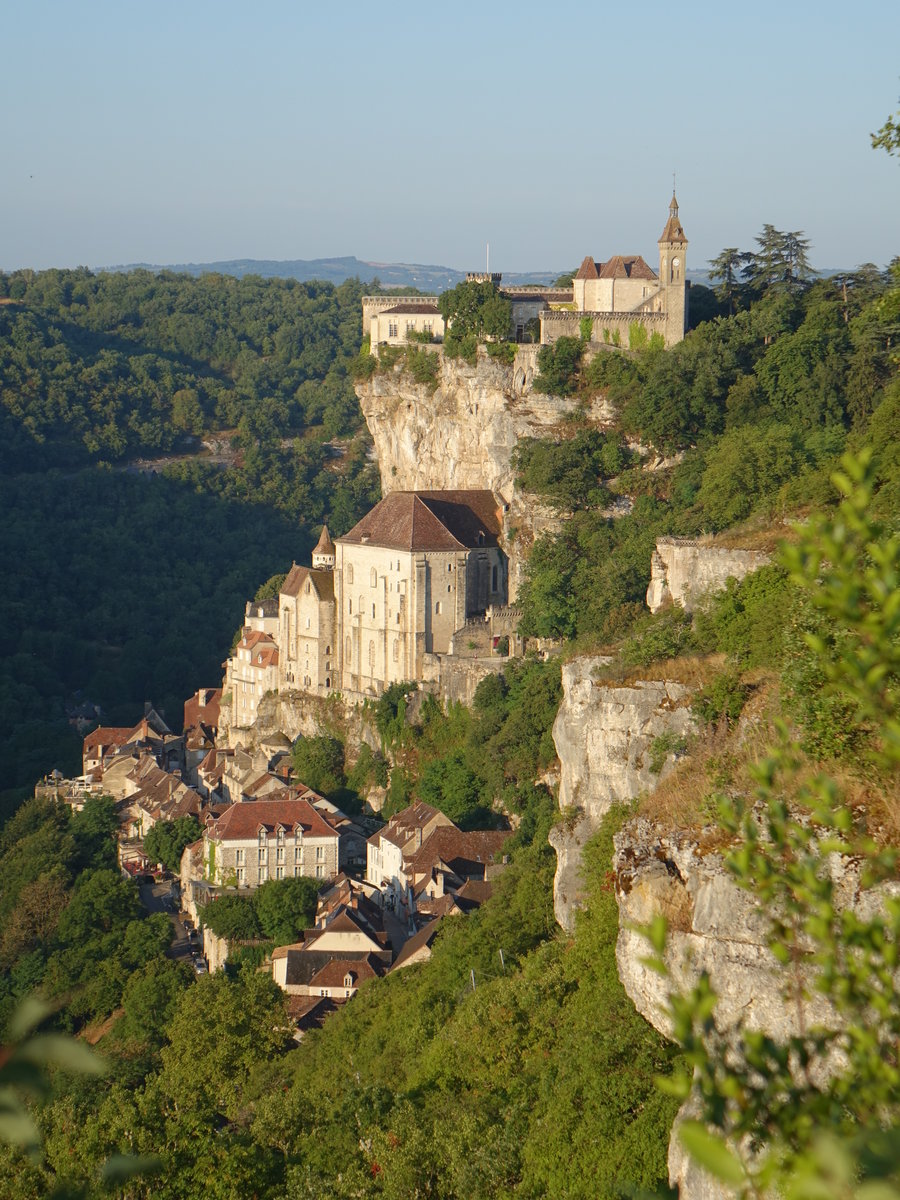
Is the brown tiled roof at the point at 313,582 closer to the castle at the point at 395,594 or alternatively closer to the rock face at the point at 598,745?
the castle at the point at 395,594

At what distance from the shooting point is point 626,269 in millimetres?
57906

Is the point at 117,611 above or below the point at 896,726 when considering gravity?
below

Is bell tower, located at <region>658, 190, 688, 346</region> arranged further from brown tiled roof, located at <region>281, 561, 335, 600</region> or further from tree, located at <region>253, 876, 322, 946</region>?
tree, located at <region>253, 876, 322, 946</region>

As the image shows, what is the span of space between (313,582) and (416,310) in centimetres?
1267

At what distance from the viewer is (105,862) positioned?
59875mm

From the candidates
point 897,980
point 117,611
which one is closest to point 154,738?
point 117,611

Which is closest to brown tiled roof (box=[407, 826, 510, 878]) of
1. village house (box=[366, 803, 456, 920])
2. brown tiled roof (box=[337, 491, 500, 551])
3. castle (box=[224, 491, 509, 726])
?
village house (box=[366, 803, 456, 920])

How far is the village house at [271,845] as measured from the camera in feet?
172

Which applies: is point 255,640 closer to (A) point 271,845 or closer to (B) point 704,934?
(A) point 271,845

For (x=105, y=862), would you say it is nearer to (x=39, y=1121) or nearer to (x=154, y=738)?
(x=154, y=738)

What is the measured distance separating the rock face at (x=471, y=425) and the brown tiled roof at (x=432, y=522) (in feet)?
2.48

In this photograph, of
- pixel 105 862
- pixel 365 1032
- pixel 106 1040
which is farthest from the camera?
pixel 105 862

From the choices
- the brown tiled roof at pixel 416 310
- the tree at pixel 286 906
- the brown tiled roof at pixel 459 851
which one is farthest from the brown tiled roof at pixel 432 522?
the tree at pixel 286 906

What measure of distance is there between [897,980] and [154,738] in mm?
61276
